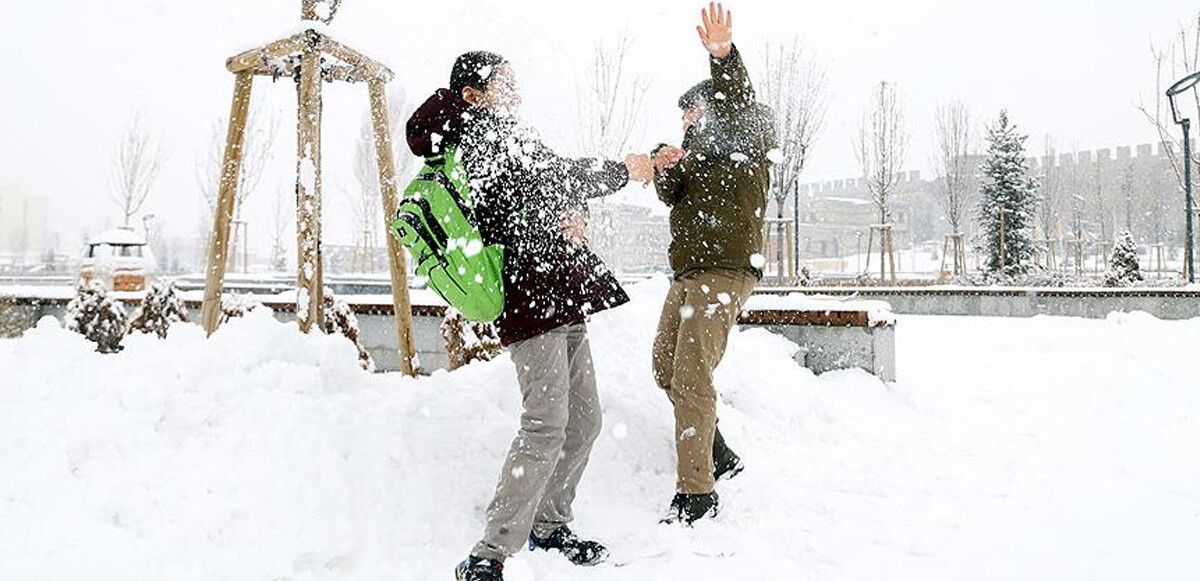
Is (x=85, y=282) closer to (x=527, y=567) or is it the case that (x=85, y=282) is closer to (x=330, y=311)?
(x=330, y=311)

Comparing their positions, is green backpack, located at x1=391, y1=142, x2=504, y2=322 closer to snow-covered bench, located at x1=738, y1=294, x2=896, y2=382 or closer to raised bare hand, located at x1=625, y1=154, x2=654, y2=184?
raised bare hand, located at x1=625, y1=154, x2=654, y2=184

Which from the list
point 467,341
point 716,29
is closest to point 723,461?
point 716,29

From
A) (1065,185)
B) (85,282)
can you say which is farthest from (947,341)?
(1065,185)

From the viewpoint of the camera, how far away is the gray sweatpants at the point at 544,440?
2291 millimetres

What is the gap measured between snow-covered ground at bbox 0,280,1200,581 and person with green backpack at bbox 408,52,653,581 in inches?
8.3

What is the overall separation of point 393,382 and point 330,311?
190cm

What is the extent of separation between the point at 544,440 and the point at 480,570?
17.2 inches

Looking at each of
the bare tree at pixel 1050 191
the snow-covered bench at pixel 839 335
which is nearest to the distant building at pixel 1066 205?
the bare tree at pixel 1050 191

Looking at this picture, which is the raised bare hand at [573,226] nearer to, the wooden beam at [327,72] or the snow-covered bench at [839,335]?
the wooden beam at [327,72]

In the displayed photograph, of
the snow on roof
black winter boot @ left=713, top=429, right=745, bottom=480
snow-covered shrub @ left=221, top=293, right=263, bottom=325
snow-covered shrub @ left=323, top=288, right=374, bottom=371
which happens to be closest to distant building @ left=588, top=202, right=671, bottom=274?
the snow on roof

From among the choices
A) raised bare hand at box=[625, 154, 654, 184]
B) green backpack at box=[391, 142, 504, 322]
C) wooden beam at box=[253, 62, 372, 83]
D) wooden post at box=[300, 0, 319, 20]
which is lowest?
green backpack at box=[391, 142, 504, 322]

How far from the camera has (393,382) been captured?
3.57 m

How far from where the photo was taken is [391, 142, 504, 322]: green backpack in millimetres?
2314

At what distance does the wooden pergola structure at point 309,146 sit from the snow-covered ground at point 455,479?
2.04ft
